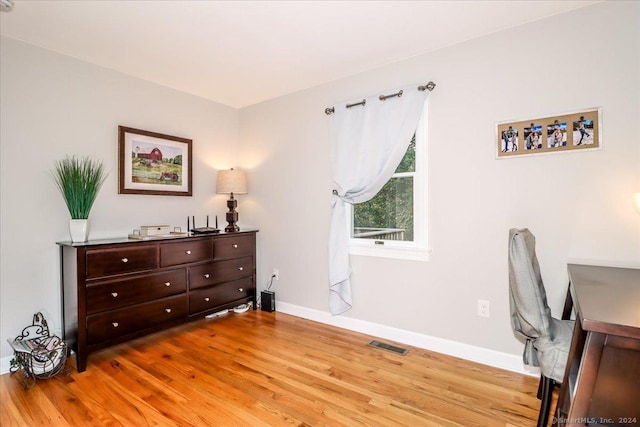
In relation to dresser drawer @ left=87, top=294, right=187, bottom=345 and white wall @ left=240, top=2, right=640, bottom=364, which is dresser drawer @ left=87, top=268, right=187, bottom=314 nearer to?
dresser drawer @ left=87, top=294, right=187, bottom=345

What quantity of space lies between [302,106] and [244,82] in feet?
2.01

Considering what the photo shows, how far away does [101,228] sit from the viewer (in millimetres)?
2725

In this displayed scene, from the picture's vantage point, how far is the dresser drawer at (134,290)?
2295 millimetres

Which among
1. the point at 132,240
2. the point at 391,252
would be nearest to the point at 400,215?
the point at 391,252

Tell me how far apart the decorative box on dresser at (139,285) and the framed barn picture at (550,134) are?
2549 millimetres

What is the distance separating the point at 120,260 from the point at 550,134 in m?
3.16

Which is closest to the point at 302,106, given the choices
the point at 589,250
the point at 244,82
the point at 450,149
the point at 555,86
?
the point at 244,82

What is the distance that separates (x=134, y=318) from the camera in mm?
2512

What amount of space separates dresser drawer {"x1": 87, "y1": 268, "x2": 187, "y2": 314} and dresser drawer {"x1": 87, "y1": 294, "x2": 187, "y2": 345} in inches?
2.0

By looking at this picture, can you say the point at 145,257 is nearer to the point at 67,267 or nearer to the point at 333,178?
the point at 67,267

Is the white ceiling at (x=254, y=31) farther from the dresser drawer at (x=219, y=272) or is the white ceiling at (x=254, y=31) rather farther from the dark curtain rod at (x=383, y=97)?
the dresser drawer at (x=219, y=272)

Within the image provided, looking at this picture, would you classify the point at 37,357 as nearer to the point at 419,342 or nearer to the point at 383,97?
the point at 419,342

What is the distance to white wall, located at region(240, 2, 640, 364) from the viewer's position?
190cm

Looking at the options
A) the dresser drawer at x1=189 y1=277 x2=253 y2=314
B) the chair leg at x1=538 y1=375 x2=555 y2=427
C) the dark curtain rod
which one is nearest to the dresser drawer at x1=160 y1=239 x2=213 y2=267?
the dresser drawer at x1=189 y1=277 x2=253 y2=314
